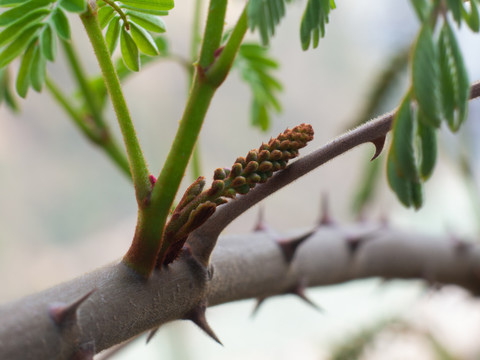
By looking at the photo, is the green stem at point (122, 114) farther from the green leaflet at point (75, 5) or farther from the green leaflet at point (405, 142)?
the green leaflet at point (405, 142)

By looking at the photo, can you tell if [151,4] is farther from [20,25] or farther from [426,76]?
[426,76]

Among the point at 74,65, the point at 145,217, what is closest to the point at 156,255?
the point at 145,217

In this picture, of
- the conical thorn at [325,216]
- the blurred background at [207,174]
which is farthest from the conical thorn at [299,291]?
the blurred background at [207,174]

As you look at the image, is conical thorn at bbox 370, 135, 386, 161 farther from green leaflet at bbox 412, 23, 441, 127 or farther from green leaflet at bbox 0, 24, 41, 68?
green leaflet at bbox 0, 24, 41, 68

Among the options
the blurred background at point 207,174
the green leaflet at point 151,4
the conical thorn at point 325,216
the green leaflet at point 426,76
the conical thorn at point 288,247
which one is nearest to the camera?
the green leaflet at point 426,76

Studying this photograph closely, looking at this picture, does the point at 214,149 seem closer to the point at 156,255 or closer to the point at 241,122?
the point at 241,122

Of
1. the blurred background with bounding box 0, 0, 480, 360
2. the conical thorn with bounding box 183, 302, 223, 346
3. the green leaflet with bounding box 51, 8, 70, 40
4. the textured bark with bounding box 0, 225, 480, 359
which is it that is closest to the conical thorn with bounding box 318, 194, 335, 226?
the textured bark with bounding box 0, 225, 480, 359
